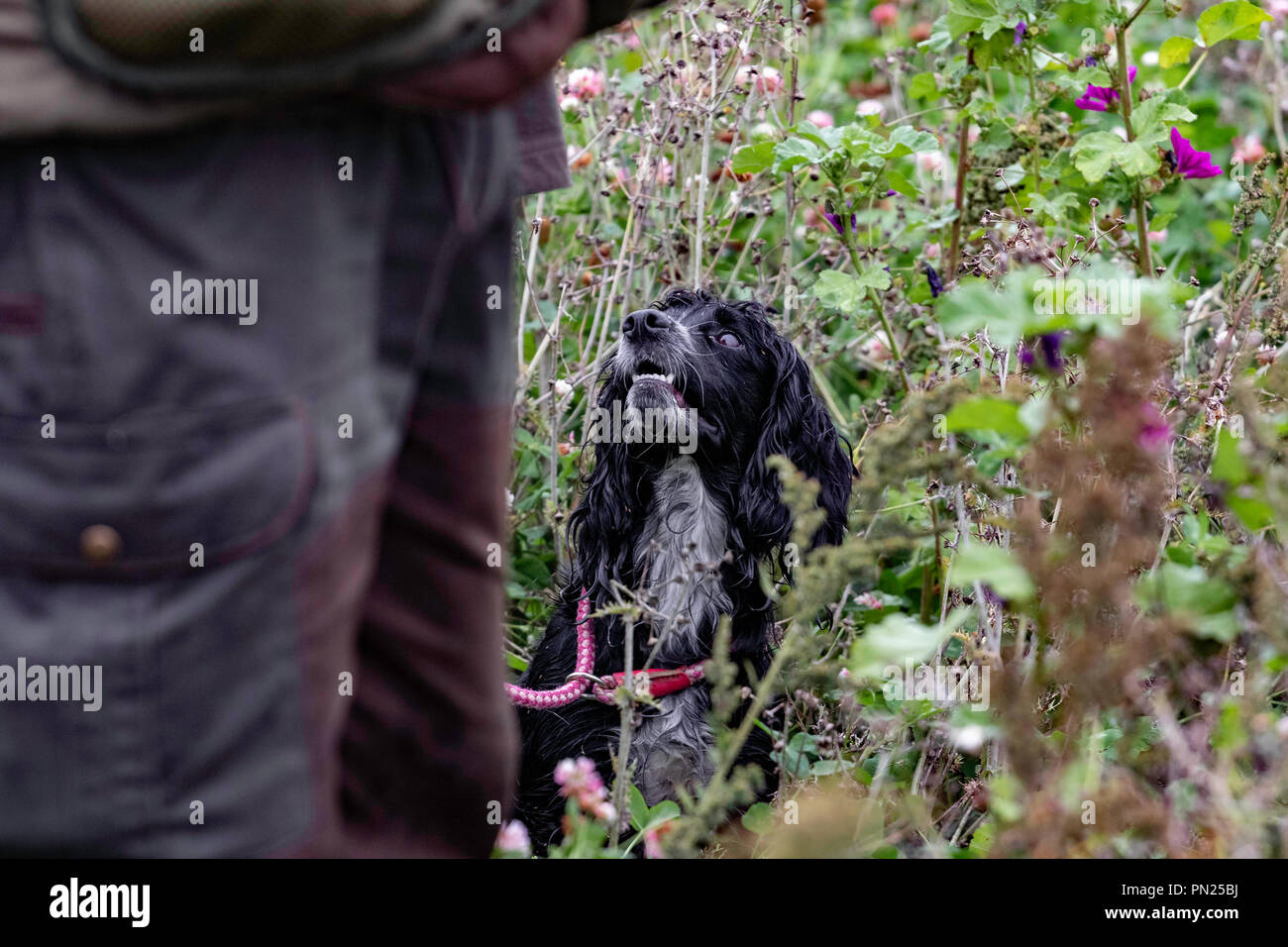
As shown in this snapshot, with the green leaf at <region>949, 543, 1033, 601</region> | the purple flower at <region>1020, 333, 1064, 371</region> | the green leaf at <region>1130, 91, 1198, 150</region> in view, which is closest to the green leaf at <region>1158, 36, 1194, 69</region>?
the green leaf at <region>1130, 91, 1198, 150</region>

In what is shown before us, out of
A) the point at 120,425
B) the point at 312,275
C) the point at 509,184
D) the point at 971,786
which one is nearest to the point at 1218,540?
the point at 971,786

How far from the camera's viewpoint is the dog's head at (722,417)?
334cm

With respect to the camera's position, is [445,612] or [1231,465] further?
[445,612]

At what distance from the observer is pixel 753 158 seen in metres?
3.42

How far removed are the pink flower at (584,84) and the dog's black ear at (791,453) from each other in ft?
3.41

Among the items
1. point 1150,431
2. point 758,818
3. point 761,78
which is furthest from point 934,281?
point 1150,431

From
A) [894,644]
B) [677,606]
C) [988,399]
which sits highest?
[988,399]

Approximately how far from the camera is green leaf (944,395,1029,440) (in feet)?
5.78

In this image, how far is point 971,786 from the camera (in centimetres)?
261

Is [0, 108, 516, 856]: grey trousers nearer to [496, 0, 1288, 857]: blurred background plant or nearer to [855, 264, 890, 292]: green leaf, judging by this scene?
[496, 0, 1288, 857]: blurred background plant

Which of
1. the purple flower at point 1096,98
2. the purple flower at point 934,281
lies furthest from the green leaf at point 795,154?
the purple flower at point 1096,98

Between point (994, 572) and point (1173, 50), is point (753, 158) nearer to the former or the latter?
point (1173, 50)

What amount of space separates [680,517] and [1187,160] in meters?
1.68

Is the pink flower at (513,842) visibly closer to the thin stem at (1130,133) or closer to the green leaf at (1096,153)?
the green leaf at (1096,153)
